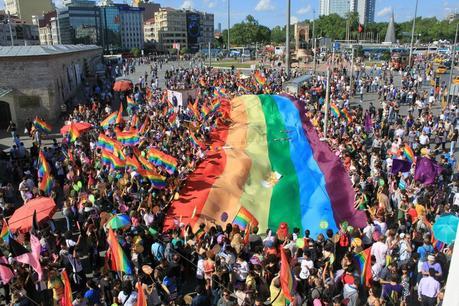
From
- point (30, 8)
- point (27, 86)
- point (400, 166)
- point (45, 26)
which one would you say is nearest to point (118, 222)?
point (400, 166)

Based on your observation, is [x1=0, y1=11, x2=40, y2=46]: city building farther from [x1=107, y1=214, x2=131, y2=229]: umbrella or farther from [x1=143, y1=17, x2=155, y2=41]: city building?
[x1=107, y1=214, x2=131, y2=229]: umbrella

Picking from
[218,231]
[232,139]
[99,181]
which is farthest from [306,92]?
[218,231]

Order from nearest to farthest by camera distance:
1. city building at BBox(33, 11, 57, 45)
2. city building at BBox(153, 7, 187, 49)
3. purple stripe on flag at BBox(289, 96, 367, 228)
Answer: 1. purple stripe on flag at BBox(289, 96, 367, 228)
2. city building at BBox(33, 11, 57, 45)
3. city building at BBox(153, 7, 187, 49)

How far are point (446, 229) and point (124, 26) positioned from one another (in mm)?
159180

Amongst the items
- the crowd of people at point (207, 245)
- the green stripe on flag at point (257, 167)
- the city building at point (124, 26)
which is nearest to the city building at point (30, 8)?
the city building at point (124, 26)

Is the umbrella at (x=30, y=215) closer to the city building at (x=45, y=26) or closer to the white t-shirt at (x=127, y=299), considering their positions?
the white t-shirt at (x=127, y=299)

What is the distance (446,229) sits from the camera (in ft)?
26.7

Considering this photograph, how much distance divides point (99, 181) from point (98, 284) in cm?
497

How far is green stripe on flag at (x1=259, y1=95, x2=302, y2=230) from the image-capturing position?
11594 mm

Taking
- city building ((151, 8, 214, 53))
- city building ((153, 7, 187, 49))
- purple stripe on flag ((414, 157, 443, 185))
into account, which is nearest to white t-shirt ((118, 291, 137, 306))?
purple stripe on flag ((414, 157, 443, 185))

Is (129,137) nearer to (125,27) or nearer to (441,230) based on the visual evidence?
(441,230)

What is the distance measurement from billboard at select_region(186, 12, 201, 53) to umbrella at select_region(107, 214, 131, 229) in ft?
492

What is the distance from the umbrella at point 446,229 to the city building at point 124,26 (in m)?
144

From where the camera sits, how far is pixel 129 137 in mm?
14797
